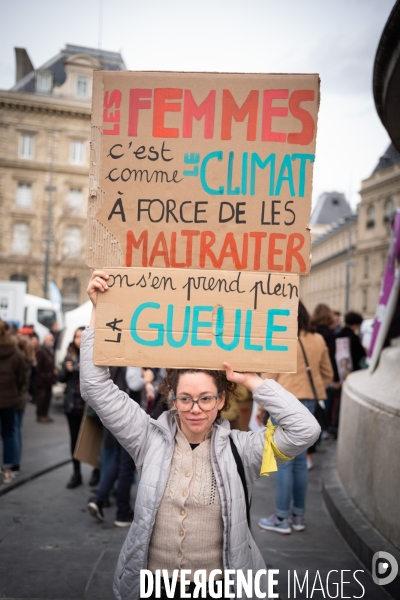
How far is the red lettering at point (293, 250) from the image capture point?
2703mm

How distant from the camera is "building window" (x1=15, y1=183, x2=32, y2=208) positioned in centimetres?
4431

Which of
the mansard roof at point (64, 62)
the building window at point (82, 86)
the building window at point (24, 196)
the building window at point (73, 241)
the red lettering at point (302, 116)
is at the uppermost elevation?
the mansard roof at point (64, 62)

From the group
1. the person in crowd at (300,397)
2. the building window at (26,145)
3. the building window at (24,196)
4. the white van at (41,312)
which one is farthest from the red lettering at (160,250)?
the building window at (26,145)

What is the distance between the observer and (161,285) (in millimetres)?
2695

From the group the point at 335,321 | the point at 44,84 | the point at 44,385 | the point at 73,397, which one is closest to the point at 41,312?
the point at 44,385

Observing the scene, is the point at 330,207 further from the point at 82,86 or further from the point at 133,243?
the point at 133,243

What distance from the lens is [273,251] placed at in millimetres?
2713

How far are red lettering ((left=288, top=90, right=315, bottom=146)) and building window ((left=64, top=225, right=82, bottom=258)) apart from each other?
38.4 meters

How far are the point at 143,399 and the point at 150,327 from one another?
3.99m

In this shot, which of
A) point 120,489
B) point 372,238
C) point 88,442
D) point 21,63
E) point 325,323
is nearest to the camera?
Result: point 120,489

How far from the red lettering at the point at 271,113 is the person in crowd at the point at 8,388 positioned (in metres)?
5.33

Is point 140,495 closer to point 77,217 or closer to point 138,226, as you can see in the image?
point 138,226

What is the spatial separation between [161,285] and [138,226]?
288 mm

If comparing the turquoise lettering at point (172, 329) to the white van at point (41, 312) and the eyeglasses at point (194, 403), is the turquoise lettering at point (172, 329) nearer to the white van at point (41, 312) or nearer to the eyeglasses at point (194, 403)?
the eyeglasses at point (194, 403)
